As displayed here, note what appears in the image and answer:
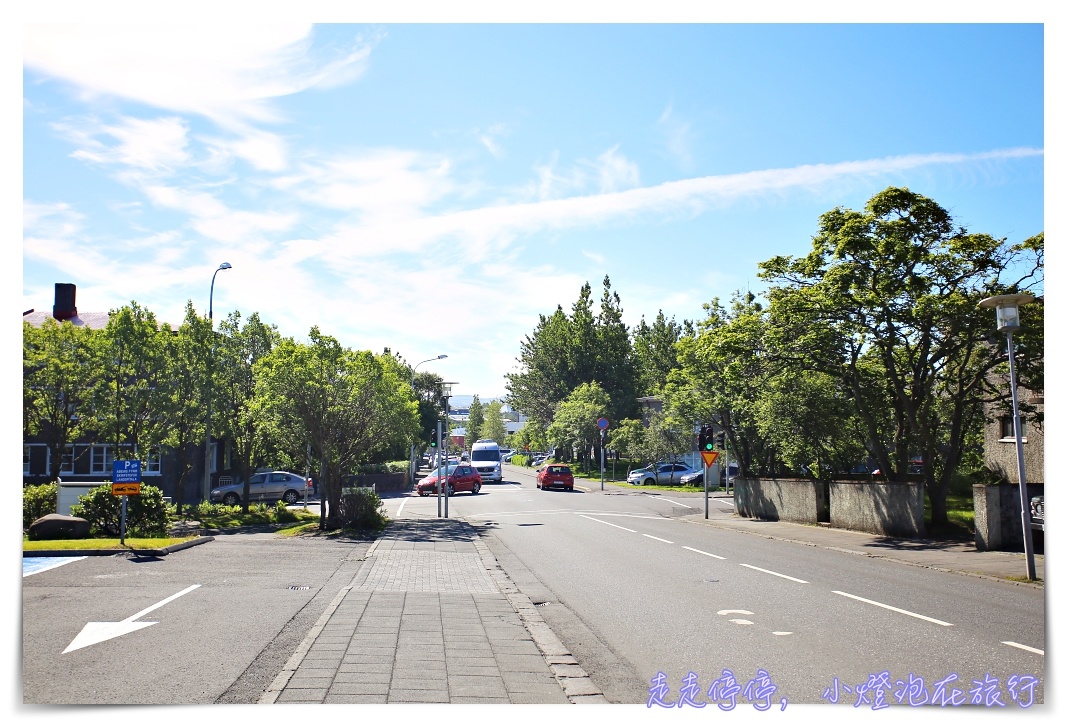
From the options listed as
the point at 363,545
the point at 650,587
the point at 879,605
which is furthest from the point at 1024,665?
the point at 363,545

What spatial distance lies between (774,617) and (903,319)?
12.2 metres

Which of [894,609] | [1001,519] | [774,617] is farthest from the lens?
[1001,519]

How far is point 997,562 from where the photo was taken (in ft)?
50.7

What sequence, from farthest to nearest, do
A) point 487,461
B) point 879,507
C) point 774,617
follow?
point 487,461 < point 879,507 < point 774,617

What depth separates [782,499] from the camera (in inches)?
1093

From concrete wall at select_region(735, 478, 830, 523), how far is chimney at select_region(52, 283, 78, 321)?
29.9m

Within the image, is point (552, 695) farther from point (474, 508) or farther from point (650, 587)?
point (474, 508)

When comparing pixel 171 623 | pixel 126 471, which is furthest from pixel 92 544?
pixel 171 623

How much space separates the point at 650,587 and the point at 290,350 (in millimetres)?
14629

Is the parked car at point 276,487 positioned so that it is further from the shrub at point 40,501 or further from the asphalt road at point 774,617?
the asphalt road at point 774,617

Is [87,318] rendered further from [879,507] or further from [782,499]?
[879,507]

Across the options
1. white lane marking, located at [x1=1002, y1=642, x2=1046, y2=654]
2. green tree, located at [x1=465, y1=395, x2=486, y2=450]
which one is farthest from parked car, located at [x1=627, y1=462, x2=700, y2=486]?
green tree, located at [x1=465, y1=395, x2=486, y2=450]

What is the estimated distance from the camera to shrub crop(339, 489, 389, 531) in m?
22.2

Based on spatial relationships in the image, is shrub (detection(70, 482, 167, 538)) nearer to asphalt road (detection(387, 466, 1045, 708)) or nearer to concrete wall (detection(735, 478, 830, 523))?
asphalt road (detection(387, 466, 1045, 708))
